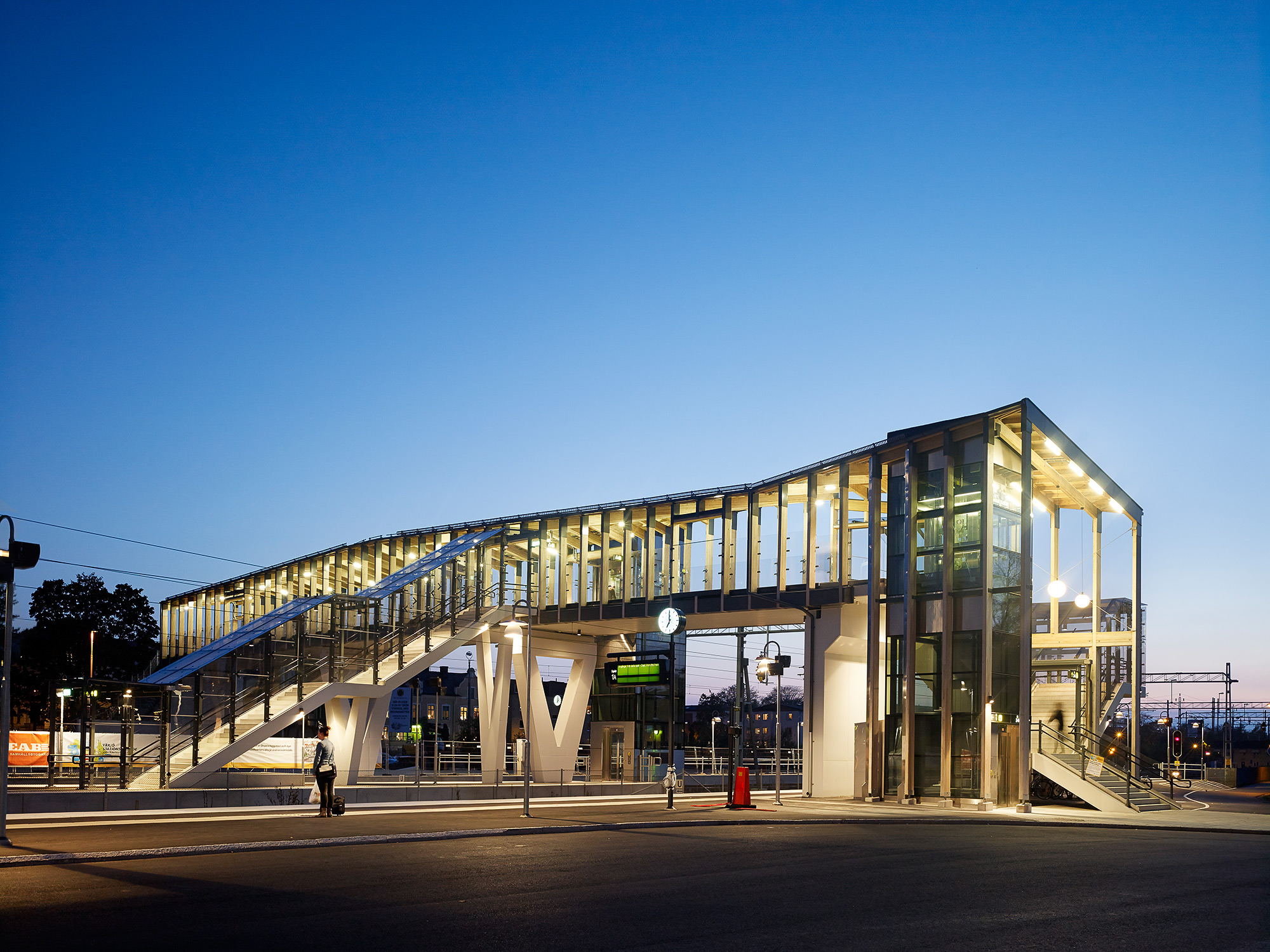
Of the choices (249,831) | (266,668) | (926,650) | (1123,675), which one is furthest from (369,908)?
(1123,675)

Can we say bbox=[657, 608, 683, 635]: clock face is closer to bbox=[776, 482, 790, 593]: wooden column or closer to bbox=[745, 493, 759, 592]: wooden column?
bbox=[776, 482, 790, 593]: wooden column

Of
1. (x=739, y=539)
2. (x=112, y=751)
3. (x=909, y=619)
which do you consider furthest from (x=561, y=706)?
(x=112, y=751)

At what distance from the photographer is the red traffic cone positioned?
27.6 m

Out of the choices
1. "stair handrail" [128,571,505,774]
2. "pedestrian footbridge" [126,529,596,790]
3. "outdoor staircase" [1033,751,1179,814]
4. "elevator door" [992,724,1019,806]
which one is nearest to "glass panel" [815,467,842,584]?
"elevator door" [992,724,1019,806]

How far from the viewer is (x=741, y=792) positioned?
27.9 m

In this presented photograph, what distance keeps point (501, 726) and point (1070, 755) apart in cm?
1978

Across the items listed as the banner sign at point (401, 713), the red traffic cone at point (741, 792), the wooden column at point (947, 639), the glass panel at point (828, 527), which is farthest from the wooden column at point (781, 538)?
the banner sign at point (401, 713)

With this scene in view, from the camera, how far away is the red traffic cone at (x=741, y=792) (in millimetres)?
27625

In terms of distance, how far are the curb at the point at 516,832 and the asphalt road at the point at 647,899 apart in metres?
0.33

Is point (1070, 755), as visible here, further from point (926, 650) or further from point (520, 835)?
point (520, 835)

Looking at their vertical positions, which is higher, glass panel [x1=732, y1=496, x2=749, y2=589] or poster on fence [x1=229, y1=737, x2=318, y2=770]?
glass panel [x1=732, y1=496, x2=749, y2=589]

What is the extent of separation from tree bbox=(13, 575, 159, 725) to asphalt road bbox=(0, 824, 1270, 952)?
6370 centimetres

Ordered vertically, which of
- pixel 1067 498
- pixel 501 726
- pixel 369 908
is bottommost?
pixel 501 726

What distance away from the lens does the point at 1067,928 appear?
31.9 feet
